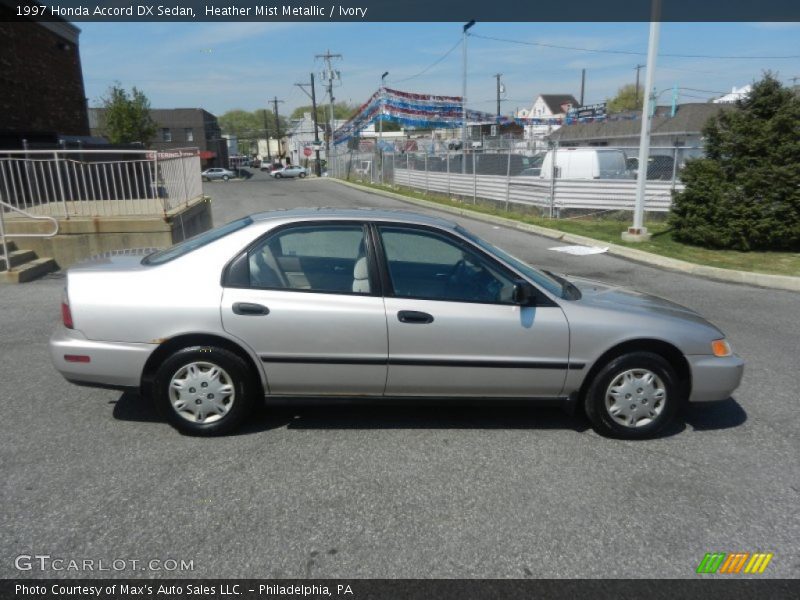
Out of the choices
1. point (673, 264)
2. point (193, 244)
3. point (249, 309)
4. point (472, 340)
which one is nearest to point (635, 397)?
point (472, 340)

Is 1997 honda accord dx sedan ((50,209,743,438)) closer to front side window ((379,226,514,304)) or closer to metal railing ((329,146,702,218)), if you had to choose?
front side window ((379,226,514,304))

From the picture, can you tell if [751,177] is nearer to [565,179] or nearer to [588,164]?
[565,179]

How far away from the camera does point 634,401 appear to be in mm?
4023

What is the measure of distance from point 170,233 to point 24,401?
6684mm

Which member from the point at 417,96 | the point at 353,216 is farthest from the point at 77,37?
the point at 353,216

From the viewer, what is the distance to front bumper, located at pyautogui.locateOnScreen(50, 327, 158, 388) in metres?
3.90

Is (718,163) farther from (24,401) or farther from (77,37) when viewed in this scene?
(77,37)

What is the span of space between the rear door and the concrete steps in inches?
272

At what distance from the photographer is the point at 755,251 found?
37.8 ft

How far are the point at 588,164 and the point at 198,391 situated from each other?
52.9ft

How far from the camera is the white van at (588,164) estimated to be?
17734 mm

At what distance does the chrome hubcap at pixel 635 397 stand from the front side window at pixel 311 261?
1780 millimetres

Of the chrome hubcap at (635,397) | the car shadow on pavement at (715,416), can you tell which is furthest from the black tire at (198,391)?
the car shadow on pavement at (715,416)

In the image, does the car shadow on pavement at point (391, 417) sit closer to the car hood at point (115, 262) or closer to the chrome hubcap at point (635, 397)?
the chrome hubcap at point (635, 397)
